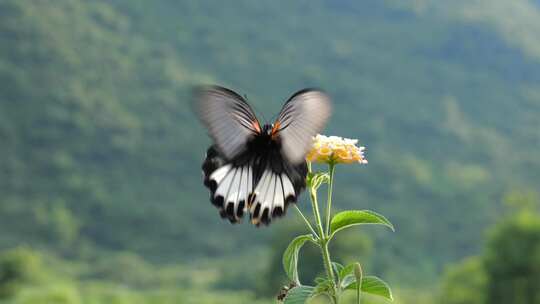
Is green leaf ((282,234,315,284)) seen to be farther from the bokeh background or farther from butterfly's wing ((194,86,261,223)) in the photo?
Result: the bokeh background

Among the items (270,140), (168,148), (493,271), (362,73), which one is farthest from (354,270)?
(362,73)

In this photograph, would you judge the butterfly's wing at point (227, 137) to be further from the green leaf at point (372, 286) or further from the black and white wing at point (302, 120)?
the green leaf at point (372, 286)

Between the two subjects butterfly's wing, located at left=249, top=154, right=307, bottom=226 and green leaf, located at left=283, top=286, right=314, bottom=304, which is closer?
green leaf, located at left=283, top=286, right=314, bottom=304

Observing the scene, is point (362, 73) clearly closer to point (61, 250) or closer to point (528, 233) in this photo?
point (61, 250)

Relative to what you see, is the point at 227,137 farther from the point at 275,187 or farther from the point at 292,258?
the point at 292,258

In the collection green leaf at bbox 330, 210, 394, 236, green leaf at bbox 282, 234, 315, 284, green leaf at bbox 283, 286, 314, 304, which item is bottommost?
green leaf at bbox 283, 286, 314, 304

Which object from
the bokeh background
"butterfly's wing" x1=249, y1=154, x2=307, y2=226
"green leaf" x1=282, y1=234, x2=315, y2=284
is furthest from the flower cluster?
the bokeh background

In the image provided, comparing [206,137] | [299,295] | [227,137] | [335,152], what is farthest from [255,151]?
[206,137]
